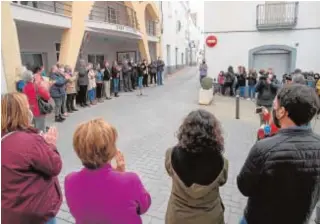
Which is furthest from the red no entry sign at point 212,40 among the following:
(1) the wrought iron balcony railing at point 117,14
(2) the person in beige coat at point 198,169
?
(2) the person in beige coat at point 198,169

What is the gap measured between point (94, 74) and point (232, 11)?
7740 mm

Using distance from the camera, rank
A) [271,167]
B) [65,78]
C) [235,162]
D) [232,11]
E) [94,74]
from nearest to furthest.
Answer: [271,167]
[235,162]
[65,78]
[94,74]
[232,11]

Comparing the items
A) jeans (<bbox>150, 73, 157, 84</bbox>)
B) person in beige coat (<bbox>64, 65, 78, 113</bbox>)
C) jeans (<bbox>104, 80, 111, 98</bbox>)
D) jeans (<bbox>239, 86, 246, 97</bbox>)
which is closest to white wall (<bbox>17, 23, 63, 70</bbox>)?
person in beige coat (<bbox>64, 65, 78, 113</bbox>)

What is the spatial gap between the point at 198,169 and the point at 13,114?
1443 mm

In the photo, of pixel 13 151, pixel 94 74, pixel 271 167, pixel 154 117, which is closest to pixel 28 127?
pixel 13 151

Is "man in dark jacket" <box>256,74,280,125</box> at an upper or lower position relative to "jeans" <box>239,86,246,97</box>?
upper

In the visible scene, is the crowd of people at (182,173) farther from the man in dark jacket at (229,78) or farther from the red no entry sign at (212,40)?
→ the red no entry sign at (212,40)

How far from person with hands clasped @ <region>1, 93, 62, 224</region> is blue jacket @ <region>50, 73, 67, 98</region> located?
21.4 ft

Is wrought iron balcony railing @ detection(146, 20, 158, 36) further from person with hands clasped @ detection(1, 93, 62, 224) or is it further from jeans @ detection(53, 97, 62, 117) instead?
person with hands clasped @ detection(1, 93, 62, 224)

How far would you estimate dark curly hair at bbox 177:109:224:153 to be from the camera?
1934 mm

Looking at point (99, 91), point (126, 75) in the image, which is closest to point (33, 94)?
point (99, 91)

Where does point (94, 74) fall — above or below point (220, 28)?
below

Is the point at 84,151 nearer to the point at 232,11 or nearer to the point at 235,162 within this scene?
the point at 235,162

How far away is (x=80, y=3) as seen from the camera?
11125 mm
